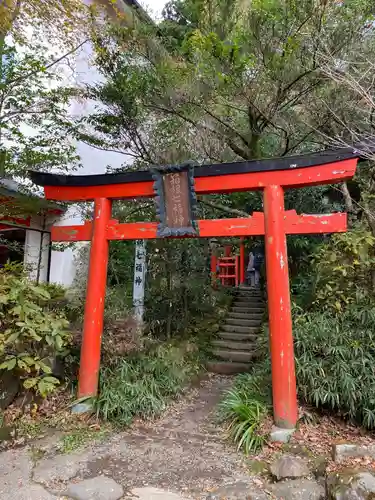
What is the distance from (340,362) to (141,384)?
2.86m

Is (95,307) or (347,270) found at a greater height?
(347,270)

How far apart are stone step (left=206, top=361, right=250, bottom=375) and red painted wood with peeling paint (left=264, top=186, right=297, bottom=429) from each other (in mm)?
3248

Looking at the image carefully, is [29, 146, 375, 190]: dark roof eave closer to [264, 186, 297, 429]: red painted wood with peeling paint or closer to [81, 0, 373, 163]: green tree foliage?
[264, 186, 297, 429]: red painted wood with peeling paint

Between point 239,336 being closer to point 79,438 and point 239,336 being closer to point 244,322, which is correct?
point 244,322

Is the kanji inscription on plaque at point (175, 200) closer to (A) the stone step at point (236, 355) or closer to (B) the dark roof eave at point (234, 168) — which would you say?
(B) the dark roof eave at point (234, 168)

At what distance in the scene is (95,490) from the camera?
11.1ft

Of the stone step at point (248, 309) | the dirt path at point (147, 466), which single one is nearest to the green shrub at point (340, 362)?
the dirt path at point (147, 466)

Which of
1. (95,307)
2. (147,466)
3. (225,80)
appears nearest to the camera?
(147,466)

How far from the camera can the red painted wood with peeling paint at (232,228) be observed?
178 inches

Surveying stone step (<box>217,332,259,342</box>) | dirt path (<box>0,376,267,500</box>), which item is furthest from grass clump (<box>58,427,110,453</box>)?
stone step (<box>217,332,259,342</box>)

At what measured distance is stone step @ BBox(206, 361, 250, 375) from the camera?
301 inches

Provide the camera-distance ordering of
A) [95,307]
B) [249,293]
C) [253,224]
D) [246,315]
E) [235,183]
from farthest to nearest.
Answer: [249,293] → [246,315] → [95,307] → [235,183] → [253,224]

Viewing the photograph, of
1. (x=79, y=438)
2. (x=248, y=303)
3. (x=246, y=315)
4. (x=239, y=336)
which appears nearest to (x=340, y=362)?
(x=79, y=438)

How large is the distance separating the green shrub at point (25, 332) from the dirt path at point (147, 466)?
94 centimetres
